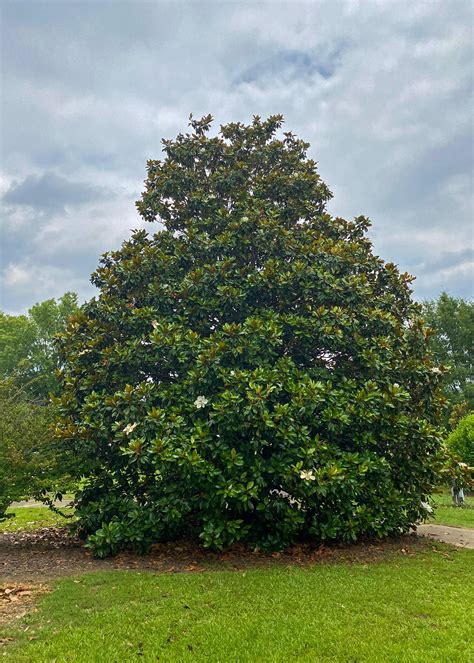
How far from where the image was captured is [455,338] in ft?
113

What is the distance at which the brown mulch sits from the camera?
270 inches

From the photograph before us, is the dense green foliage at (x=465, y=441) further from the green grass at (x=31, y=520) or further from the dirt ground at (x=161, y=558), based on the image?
the green grass at (x=31, y=520)

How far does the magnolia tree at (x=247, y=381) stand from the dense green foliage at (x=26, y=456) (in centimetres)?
47

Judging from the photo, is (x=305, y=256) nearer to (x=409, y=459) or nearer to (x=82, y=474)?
(x=409, y=459)

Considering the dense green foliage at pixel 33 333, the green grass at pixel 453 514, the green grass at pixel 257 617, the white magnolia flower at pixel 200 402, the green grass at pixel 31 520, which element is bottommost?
the green grass at pixel 31 520

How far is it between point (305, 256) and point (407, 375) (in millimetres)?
2860

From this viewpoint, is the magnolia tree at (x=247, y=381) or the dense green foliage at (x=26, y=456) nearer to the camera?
the magnolia tree at (x=247, y=381)

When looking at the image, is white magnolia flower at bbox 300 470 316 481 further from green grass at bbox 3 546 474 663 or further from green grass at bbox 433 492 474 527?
green grass at bbox 433 492 474 527

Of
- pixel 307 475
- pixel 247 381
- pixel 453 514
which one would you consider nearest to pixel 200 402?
pixel 247 381

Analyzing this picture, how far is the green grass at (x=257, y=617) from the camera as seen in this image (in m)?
4.14

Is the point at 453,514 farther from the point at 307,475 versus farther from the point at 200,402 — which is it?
the point at 200,402

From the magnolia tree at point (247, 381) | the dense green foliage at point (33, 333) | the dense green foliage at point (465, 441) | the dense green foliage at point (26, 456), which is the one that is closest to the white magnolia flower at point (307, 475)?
the magnolia tree at point (247, 381)

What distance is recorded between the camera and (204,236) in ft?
29.8

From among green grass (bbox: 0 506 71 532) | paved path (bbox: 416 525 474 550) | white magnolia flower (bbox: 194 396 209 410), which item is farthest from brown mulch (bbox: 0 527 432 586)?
green grass (bbox: 0 506 71 532)
